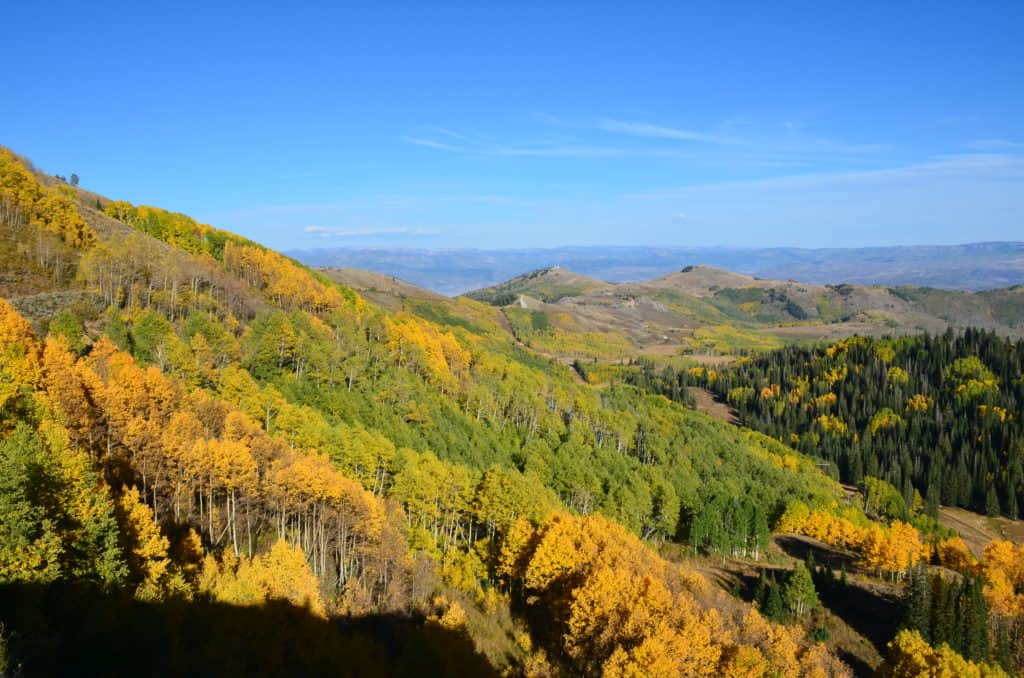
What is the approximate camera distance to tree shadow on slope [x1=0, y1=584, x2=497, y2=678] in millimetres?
23750

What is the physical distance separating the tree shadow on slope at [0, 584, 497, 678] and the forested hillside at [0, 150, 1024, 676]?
0.40ft

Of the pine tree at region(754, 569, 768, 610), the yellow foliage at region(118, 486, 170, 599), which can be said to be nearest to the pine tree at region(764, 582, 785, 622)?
the pine tree at region(754, 569, 768, 610)

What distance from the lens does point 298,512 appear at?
167ft

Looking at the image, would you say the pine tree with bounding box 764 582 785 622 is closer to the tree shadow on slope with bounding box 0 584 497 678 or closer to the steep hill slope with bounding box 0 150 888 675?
the steep hill slope with bounding box 0 150 888 675

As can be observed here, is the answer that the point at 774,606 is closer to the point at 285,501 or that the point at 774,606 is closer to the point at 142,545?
the point at 285,501

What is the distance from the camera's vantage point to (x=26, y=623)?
78.2 feet

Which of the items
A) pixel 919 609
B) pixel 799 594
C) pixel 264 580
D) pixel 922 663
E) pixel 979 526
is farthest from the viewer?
pixel 979 526

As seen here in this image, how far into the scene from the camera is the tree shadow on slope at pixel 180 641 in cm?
2375

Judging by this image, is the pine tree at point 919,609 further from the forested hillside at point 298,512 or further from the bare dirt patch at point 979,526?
the bare dirt patch at point 979,526

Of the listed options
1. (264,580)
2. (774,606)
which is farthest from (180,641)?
(774,606)

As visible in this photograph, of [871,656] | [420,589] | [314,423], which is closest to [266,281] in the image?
[314,423]

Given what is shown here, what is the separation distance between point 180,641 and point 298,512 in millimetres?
24430

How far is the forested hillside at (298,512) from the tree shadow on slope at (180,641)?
12 centimetres

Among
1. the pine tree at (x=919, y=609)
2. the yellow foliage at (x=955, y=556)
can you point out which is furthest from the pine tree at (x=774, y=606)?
the yellow foliage at (x=955, y=556)
